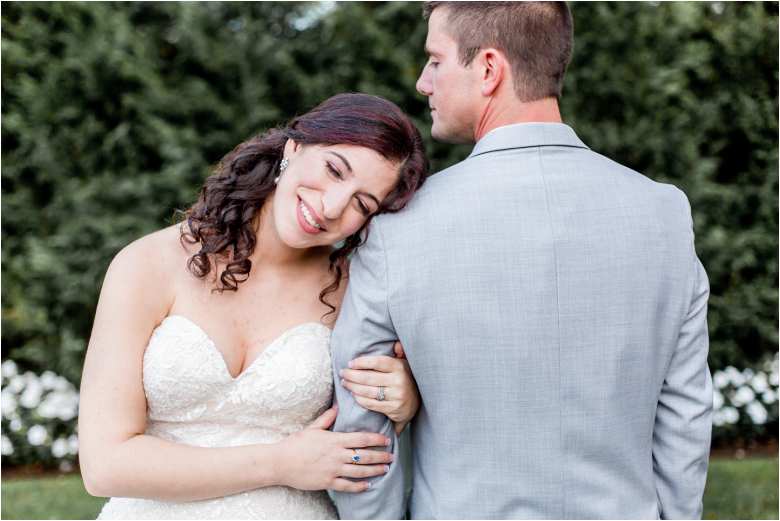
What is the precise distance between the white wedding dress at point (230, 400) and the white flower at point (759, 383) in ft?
14.5

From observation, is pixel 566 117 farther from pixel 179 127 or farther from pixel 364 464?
pixel 364 464

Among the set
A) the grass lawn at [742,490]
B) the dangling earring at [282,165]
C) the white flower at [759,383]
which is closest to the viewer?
the dangling earring at [282,165]

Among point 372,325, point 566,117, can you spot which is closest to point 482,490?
point 372,325

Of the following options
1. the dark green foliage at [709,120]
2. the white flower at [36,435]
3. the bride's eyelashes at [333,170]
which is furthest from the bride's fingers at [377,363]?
the white flower at [36,435]

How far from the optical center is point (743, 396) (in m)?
4.94

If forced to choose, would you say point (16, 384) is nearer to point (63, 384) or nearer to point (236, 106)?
point (63, 384)

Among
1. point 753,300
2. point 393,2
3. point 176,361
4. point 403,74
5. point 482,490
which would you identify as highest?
point 393,2

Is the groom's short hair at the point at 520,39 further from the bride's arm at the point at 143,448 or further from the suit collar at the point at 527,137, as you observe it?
the bride's arm at the point at 143,448

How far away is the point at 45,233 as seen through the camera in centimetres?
481

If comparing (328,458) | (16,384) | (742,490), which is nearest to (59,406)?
(16,384)

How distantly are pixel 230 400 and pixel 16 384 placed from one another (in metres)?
3.83

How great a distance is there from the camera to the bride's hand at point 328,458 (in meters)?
1.81

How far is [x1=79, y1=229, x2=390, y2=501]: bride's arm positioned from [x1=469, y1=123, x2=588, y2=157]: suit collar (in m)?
0.94

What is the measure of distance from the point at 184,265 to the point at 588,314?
4.33 feet
